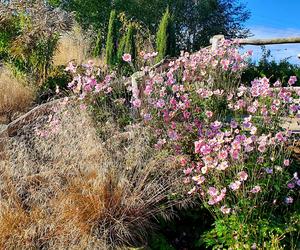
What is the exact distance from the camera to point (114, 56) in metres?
13.6

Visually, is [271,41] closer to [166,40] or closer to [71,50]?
[166,40]

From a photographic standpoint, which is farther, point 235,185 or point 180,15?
point 180,15

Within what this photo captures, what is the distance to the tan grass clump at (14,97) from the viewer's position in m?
8.41

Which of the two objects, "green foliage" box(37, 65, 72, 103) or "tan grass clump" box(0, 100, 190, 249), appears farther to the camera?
"green foliage" box(37, 65, 72, 103)

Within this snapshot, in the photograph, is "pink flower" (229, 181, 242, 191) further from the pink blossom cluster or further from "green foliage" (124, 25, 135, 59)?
"green foliage" (124, 25, 135, 59)

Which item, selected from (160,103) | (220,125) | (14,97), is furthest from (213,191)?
(14,97)

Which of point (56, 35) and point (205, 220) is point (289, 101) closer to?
→ point (205, 220)

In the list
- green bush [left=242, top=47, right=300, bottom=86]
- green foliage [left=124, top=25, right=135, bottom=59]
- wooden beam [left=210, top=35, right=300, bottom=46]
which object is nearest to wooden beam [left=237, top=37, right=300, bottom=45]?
wooden beam [left=210, top=35, right=300, bottom=46]

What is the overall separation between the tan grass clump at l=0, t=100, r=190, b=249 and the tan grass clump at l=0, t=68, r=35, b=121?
4.06 metres

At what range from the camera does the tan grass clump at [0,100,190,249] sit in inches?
137

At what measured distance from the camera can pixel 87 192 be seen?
3561mm

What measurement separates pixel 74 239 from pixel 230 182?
1.12 metres

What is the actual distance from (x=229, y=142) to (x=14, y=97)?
5.41 m

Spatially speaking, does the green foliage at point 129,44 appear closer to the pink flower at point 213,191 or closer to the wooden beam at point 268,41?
the wooden beam at point 268,41
